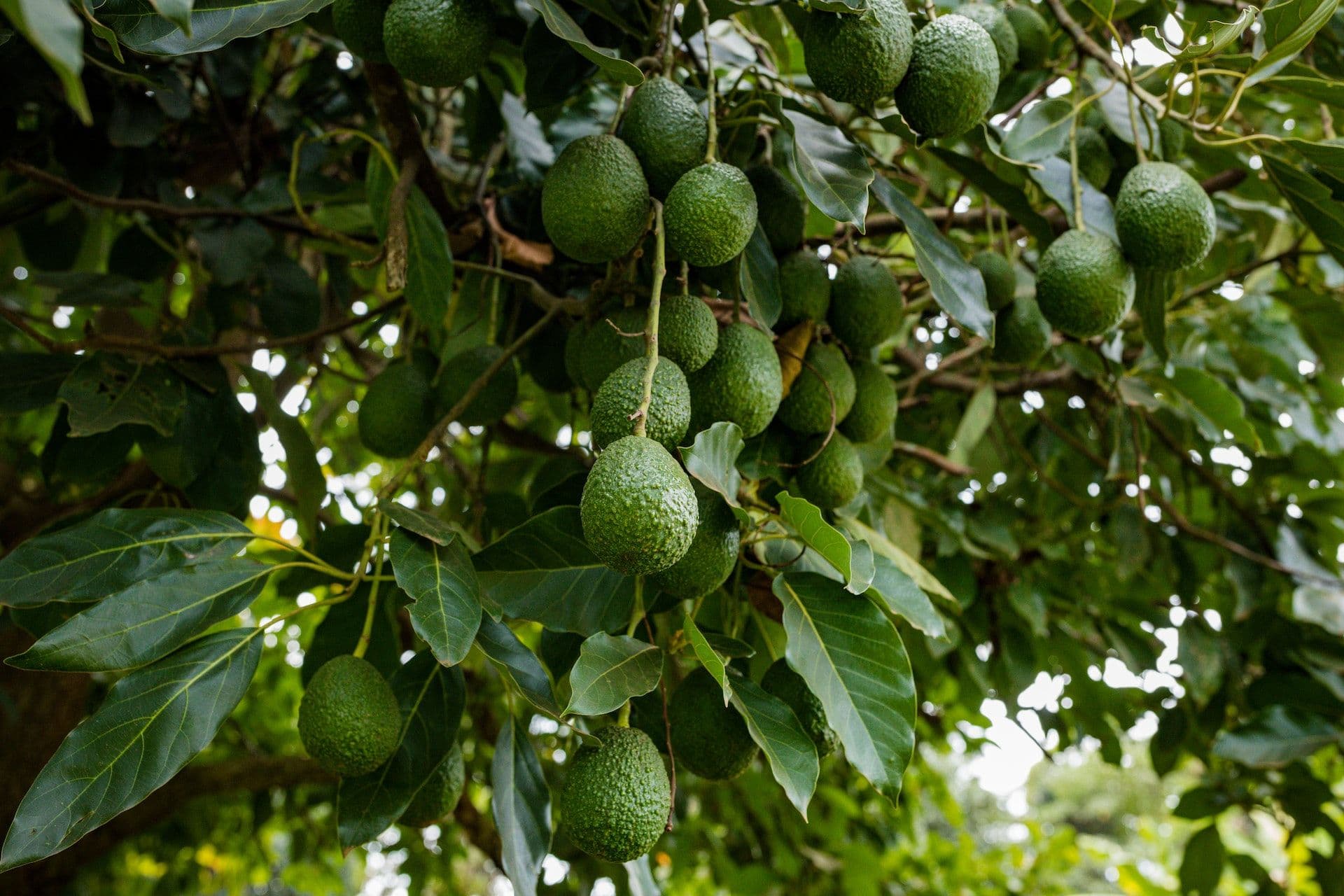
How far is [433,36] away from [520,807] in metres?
0.84

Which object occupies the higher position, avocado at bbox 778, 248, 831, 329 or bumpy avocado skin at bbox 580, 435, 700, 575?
bumpy avocado skin at bbox 580, 435, 700, 575

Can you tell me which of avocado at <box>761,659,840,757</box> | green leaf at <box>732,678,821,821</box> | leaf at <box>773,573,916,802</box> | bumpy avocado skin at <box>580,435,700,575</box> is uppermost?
bumpy avocado skin at <box>580,435,700,575</box>

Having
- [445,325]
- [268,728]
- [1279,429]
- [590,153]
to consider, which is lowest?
[268,728]

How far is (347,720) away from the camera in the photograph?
0.91 metres

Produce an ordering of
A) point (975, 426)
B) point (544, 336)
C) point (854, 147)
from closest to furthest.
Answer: point (854, 147), point (544, 336), point (975, 426)

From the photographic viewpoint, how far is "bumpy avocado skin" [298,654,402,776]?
90 cm

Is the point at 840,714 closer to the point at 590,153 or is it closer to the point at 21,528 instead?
the point at 590,153

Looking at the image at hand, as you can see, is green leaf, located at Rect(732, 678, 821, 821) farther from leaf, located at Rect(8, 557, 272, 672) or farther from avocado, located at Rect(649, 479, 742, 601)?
leaf, located at Rect(8, 557, 272, 672)

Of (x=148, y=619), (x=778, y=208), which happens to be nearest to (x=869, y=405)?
(x=778, y=208)

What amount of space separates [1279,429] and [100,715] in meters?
2.31

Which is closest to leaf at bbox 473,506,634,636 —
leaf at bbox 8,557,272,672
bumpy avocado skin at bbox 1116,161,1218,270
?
leaf at bbox 8,557,272,672

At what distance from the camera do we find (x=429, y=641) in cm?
85

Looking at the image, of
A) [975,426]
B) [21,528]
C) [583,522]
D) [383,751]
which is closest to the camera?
[583,522]

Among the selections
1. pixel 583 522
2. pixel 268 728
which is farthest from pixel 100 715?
pixel 268 728
